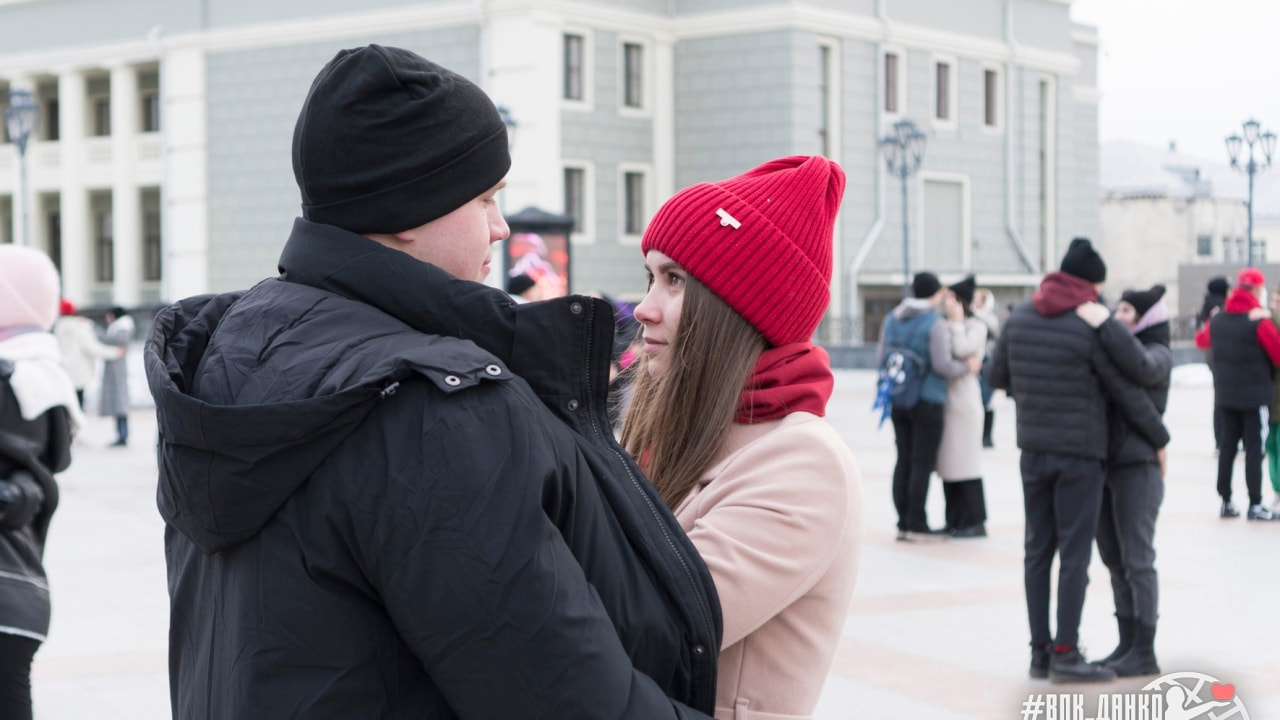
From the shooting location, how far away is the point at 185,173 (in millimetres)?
39188

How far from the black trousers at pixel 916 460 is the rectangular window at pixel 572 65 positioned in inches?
990

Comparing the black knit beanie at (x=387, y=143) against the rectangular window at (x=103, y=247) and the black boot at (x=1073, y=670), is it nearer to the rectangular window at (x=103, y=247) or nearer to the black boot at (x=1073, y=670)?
the black boot at (x=1073, y=670)

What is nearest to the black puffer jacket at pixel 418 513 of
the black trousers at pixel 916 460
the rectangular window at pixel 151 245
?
the black trousers at pixel 916 460

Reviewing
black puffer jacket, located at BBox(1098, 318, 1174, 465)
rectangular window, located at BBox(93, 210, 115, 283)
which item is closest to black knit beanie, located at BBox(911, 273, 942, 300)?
black puffer jacket, located at BBox(1098, 318, 1174, 465)

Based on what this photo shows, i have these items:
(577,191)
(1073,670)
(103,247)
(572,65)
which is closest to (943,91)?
(572,65)

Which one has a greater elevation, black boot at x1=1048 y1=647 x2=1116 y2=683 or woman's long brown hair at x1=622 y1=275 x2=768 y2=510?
woman's long brown hair at x1=622 y1=275 x2=768 y2=510

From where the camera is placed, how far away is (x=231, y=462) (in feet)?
5.16

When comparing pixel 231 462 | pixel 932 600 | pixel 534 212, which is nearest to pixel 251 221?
pixel 534 212

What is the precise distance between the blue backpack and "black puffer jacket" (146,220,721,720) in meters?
8.59

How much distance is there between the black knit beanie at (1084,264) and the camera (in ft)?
20.5

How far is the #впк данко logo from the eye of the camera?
5715 mm

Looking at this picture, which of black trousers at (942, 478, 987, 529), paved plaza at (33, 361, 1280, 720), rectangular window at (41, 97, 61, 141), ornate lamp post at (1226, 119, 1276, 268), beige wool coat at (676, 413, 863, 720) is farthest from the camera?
rectangular window at (41, 97, 61, 141)

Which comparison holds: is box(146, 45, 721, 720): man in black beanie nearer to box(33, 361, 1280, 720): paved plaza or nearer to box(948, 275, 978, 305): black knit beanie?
box(33, 361, 1280, 720): paved plaza

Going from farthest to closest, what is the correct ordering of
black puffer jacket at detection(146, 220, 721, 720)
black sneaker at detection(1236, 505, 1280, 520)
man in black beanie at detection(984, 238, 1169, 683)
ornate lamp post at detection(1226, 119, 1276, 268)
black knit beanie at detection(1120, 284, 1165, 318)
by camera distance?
1. ornate lamp post at detection(1226, 119, 1276, 268)
2. black sneaker at detection(1236, 505, 1280, 520)
3. black knit beanie at detection(1120, 284, 1165, 318)
4. man in black beanie at detection(984, 238, 1169, 683)
5. black puffer jacket at detection(146, 220, 721, 720)
